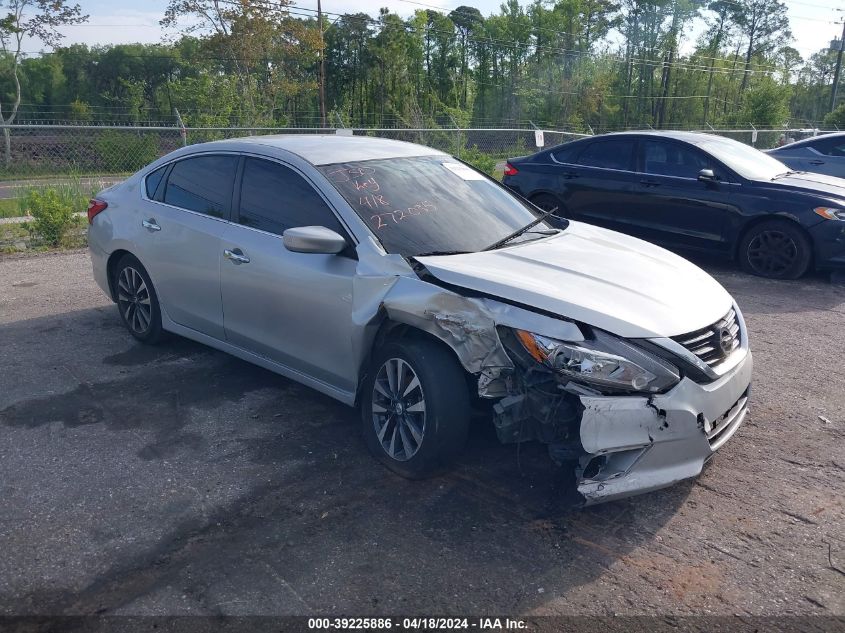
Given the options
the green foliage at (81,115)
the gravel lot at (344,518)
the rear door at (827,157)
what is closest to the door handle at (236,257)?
the gravel lot at (344,518)

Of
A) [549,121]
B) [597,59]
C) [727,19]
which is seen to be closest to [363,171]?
[549,121]

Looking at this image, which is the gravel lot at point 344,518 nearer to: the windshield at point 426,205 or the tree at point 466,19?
the windshield at point 426,205

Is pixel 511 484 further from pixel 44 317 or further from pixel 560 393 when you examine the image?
pixel 44 317

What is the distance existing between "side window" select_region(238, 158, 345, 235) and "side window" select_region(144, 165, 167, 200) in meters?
1.08

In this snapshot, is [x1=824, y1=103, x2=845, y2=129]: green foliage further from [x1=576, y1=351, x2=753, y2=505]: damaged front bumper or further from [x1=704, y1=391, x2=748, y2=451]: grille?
[x1=576, y1=351, x2=753, y2=505]: damaged front bumper

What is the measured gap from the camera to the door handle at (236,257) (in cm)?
460

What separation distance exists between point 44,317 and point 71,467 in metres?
3.21

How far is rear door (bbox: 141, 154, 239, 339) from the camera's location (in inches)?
193

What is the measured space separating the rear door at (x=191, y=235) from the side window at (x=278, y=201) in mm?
180

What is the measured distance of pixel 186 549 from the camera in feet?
10.6

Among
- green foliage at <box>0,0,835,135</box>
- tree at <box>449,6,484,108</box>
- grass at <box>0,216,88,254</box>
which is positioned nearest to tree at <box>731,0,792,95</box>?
green foliage at <box>0,0,835,135</box>

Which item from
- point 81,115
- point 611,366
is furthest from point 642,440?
point 81,115

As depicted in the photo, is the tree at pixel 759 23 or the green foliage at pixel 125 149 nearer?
the green foliage at pixel 125 149

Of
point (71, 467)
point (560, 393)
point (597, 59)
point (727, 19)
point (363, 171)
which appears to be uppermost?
point (727, 19)
